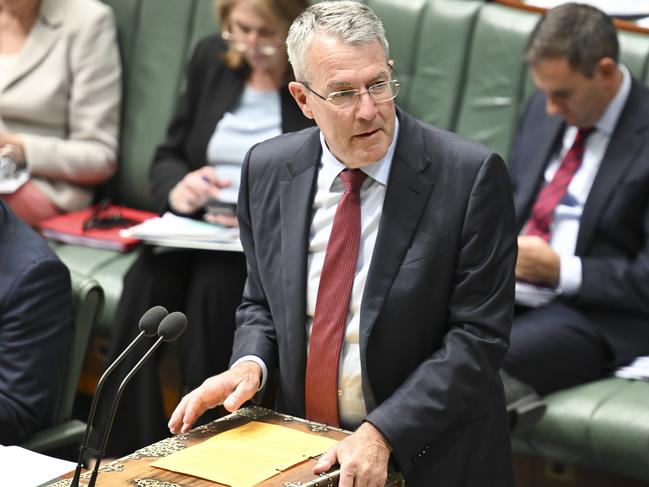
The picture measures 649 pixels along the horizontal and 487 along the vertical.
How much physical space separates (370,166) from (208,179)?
1.61 metres

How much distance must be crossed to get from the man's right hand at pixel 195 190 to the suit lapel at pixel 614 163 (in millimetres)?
1165

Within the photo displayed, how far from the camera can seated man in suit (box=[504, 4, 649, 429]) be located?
3527 mm

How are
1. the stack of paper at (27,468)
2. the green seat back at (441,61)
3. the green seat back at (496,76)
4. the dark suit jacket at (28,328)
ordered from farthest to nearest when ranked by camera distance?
the green seat back at (441,61) → the green seat back at (496,76) → the dark suit jacket at (28,328) → the stack of paper at (27,468)

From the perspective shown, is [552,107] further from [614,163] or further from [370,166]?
[370,166]

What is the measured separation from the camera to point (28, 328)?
9.32ft

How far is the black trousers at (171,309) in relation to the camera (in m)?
3.90

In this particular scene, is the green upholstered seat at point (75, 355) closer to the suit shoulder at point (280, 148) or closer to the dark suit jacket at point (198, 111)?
the suit shoulder at point (280, 148)

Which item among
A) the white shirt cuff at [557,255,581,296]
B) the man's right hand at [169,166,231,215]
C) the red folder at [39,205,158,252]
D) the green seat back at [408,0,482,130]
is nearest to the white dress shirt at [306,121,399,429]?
the white shirt cuff at [557,255,581,296]

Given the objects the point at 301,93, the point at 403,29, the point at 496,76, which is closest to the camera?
the point at 301,93

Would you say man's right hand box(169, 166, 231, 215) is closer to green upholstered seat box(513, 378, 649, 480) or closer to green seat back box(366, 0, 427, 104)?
green seat back box(366, 0, 427, 104)

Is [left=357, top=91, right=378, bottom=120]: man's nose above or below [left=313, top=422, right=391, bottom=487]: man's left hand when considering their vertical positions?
above

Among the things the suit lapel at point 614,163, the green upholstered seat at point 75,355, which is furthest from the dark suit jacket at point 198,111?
the green upholstered seat at point 75,355

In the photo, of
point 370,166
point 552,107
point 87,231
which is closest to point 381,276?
point 370,166

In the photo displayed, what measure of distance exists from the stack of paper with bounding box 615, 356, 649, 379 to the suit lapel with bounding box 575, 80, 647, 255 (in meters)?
0.35
